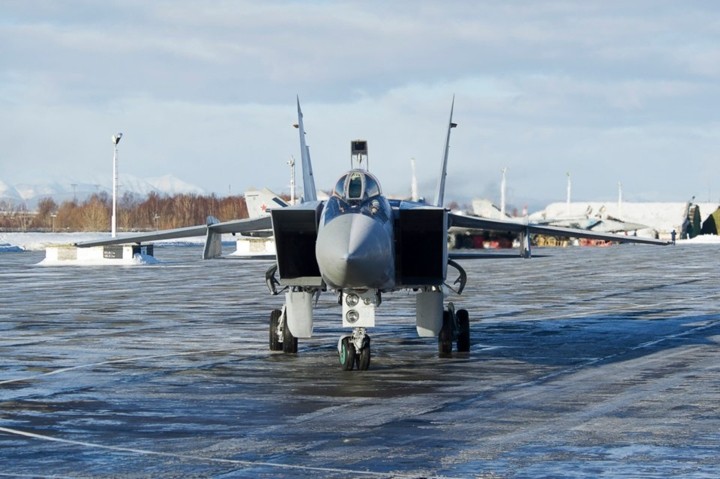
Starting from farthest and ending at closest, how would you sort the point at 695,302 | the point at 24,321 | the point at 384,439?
1. the point at 695,302
2. the point at 24,321
3. the point at 384,439

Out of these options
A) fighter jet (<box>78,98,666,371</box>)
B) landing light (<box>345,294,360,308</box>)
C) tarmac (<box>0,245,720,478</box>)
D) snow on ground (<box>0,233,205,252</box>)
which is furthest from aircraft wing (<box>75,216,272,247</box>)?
snow on ground (<box>0,233,205,252</box>)

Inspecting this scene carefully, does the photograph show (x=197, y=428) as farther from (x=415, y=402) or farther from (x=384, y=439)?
(x=415, y=402)

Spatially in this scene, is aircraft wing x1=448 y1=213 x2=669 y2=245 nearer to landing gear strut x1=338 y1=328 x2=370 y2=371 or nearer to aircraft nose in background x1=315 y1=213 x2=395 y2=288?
landing gear strut x1=338 y1=328 x2=370 y2=371

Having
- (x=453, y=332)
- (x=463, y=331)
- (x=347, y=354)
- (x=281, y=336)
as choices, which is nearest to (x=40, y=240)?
(x=281, y=336)

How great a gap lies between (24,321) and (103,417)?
13.7m

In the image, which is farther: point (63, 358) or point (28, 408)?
point (63, 358)

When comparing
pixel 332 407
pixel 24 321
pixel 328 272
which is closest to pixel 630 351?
pixel 328 272

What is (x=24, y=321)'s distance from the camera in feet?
83.3

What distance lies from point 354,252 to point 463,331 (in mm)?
4736

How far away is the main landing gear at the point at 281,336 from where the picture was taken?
18.8 metres

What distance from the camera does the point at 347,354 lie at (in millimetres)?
16422

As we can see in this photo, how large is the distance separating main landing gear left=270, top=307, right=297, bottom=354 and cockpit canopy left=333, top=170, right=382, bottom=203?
Answer: 3.16m

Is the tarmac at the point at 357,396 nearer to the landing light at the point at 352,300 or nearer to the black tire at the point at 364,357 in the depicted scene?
the black tire at the point at 364,357

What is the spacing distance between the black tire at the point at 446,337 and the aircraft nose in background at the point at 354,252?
109 inches
